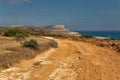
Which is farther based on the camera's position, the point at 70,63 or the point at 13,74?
the point at 70,63

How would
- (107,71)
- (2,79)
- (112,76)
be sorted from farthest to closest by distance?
(107,71)
(112,76)
(2,79)

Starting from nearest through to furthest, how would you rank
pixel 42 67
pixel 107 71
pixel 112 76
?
pixel 112 76, pixel 107 71, pixel 42 67

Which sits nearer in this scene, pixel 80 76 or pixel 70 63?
pixel 80 76

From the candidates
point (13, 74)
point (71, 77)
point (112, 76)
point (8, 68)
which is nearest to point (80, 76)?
point (71, 77)

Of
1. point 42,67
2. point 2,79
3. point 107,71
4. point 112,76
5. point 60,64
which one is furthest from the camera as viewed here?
point 60,64

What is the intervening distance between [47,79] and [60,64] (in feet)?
20.5

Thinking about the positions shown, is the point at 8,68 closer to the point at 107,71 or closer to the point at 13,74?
the point at 13,74

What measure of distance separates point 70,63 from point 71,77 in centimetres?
609

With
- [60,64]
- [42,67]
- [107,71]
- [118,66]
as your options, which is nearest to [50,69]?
[42,67]

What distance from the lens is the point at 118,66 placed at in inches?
917

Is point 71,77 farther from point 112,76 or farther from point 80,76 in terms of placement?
point 112,76

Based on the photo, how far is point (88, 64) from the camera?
2409cm

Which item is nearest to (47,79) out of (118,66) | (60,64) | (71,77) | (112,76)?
(71,77)

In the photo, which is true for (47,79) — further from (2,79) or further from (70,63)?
(70,63)
